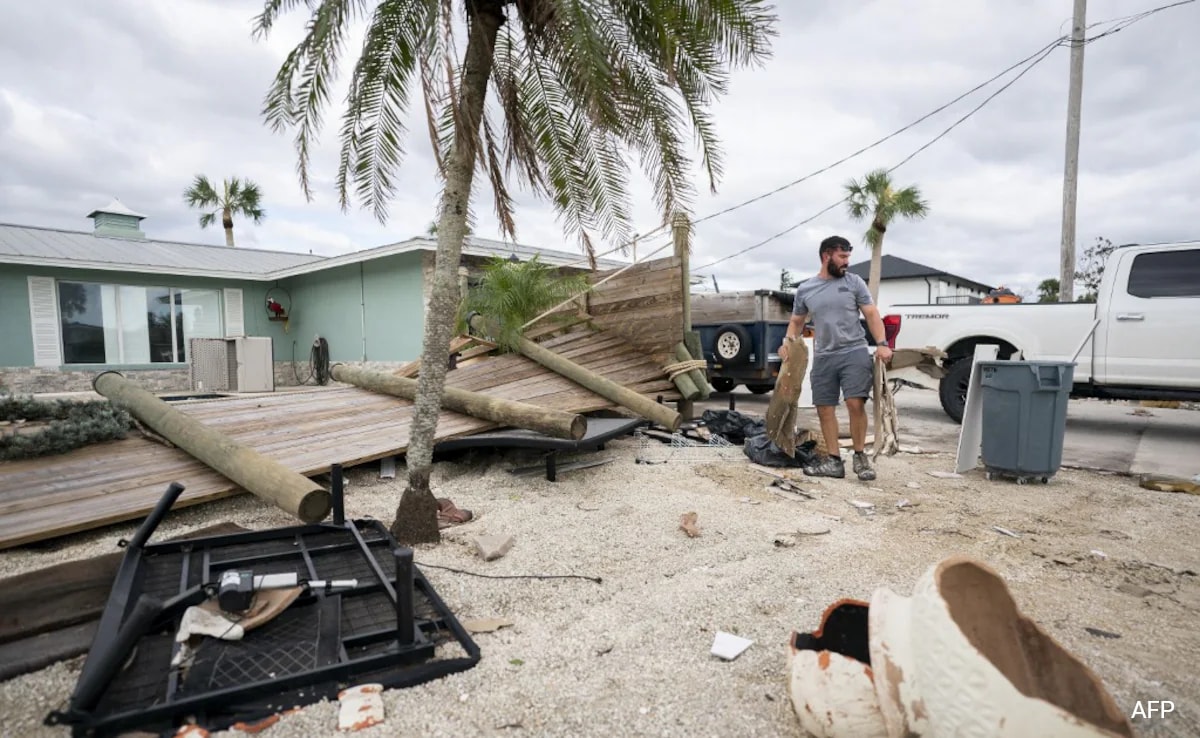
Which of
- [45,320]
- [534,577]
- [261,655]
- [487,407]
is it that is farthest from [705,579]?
[45,320]

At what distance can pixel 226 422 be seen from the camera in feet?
15.8

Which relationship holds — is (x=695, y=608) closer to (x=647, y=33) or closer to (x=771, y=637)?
(x=771, y=637)

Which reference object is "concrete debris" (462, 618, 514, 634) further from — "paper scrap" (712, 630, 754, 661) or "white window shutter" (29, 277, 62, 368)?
"white window shutter" (29, 277, 62, 368)

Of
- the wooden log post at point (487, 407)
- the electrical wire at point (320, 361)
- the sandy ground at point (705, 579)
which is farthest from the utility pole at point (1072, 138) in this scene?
the electrical wire at point (320, 361)

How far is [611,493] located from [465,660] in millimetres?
2427

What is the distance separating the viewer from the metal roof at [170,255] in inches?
464

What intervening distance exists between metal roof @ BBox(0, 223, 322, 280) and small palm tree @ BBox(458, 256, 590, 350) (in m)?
8.71

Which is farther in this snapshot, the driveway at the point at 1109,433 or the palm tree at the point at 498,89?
the driveway at the point at 1109,433

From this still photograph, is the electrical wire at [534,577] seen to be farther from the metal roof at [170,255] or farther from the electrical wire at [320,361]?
the electrical wire at [320,361]

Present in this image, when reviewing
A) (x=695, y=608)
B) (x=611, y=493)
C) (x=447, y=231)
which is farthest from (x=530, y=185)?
A: (x=695, y=608)

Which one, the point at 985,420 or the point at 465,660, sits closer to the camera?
the point at 465,660

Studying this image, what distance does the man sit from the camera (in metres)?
4.82

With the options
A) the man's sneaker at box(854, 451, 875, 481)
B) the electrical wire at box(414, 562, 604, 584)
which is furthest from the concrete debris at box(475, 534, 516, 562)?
the man's sneaker at box(854, 451, 875, 481)

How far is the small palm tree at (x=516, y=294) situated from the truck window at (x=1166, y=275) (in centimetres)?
681
